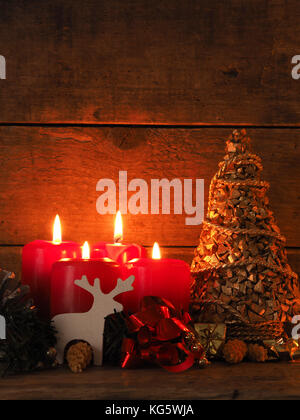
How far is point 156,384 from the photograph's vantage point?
0.61 metres

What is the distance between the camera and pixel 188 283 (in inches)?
30.4

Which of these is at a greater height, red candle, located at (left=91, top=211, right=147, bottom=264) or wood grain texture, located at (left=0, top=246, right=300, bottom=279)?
red candle, located at (left=91, top=211, right=147, bottom=264)

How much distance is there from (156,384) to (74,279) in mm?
200

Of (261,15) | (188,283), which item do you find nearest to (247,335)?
(188,283)

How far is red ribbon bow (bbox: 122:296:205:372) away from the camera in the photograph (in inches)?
26.4

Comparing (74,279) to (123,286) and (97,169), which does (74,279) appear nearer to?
Answer: (123,286)

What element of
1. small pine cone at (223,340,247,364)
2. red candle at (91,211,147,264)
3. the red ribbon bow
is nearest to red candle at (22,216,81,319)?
red candle at (91,211,147,264)

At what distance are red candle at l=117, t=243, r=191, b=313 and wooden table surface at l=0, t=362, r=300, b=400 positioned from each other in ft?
0.38

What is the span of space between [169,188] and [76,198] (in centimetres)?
20

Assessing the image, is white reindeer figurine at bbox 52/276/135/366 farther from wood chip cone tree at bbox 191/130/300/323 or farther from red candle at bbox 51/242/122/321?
wood chip cone tree at bbox 191/130/300/323

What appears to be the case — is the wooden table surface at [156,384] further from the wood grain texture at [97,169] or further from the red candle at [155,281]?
the wood grain texture at [97,169]

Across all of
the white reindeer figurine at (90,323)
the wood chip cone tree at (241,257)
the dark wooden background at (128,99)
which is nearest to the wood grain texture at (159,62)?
the dark wooden background at (128,99)

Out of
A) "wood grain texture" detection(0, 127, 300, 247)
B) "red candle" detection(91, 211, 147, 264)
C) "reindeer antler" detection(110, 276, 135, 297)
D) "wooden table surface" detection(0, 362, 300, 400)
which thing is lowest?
"wooden table surface" detection(0, 362, 300, 400)

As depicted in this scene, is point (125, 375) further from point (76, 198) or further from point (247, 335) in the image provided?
point (76, 198)
